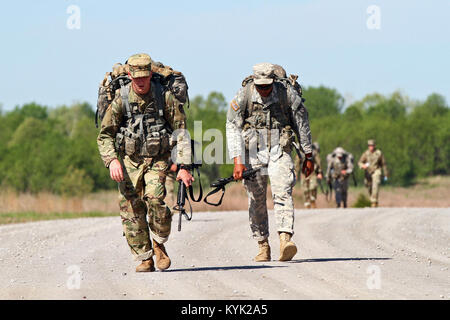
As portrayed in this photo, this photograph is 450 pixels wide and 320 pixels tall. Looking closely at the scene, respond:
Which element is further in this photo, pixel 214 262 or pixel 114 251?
pixel 114 251

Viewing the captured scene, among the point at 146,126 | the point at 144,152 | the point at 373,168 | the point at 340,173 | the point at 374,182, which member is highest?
the point at 146,126

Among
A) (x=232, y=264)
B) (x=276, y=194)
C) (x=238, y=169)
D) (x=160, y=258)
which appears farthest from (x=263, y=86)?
(x=160, y=258)

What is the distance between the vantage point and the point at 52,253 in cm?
1353

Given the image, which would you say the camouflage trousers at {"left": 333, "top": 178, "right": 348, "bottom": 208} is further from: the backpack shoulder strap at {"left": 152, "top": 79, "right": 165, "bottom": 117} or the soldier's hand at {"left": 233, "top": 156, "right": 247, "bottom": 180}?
the backpack shoulder strap at {"left": 152, "top": 79, "right": 165, "bottom": 117}

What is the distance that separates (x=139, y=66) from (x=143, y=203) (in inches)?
59.8

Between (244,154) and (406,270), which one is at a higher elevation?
(244,154)

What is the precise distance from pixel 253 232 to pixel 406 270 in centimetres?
200

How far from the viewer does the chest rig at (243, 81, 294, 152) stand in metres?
11.4

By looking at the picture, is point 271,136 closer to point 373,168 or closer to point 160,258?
point 160,258

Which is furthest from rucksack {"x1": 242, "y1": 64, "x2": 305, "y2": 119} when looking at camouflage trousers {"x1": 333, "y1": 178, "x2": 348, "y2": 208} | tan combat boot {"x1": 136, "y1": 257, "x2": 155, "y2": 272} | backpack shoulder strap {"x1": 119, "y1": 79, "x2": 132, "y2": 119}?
camouflage trousers {"x1": 333, "y1": 178, "x2": 348, "y2": 208}

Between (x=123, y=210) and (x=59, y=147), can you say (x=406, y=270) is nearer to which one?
(x=123, y=210)

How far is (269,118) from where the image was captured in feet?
37.4

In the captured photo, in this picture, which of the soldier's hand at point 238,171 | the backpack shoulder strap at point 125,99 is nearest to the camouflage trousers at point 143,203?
the backpack shoulder strap at point 125,99

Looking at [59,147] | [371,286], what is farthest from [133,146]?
[59,147]
